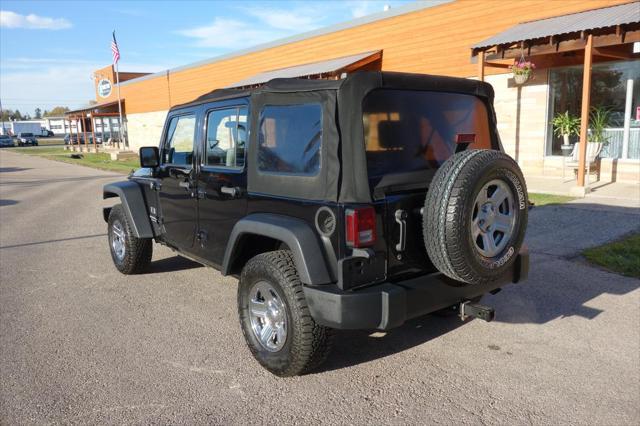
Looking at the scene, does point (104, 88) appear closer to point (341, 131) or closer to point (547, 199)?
point (547, 199)

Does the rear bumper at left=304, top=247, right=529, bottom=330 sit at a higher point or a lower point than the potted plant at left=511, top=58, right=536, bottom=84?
lower

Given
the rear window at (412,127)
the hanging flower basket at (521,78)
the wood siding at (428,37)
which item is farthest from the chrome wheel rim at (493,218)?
the wood siding at (428,37)

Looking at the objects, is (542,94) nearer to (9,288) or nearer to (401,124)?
(401,124)

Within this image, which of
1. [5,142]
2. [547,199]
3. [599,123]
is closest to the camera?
[547,199]

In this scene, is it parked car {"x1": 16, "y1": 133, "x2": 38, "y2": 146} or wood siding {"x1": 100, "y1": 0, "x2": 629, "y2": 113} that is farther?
parked car {"x1": 16, "y1": 133, "x2": 38, "y2": 146}

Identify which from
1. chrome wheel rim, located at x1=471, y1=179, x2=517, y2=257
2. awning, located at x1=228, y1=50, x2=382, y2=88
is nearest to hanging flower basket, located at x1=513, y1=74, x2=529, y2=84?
awning, located at x1=228, y1=50, x2=382, y2=88

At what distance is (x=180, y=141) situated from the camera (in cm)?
→ 493

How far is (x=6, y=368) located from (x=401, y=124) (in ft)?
10.5

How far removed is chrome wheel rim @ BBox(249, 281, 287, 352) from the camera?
3406 millimetres

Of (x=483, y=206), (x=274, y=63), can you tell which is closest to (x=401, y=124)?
(x=483, y=206)

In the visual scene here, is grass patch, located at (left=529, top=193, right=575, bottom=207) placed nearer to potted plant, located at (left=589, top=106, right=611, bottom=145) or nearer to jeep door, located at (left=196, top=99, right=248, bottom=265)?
potted plant, located at (left=589, top=106, right=611, bottom=145)

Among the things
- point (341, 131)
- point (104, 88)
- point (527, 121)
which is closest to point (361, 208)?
point (341, 131)

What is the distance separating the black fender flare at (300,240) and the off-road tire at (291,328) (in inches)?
5.7

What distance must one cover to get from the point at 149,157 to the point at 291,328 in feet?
8.63
